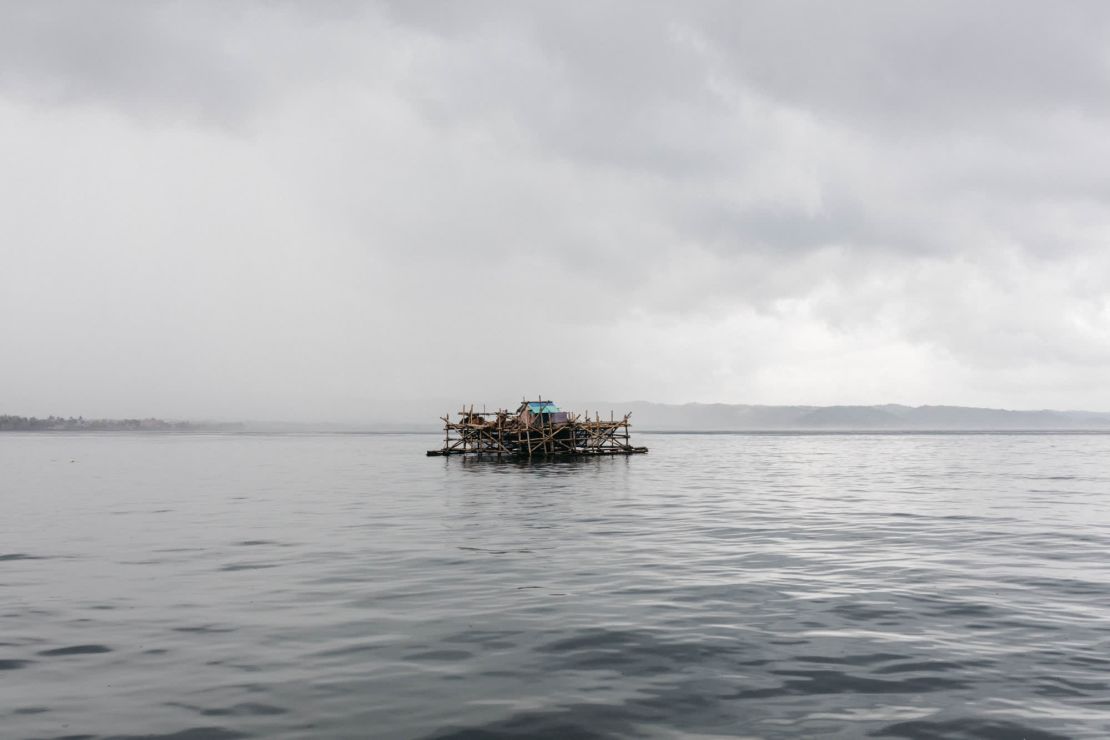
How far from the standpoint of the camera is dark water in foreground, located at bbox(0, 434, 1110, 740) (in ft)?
27.9

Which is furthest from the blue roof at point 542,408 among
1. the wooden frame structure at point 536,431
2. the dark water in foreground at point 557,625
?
the dark water in foreground at point 557,625

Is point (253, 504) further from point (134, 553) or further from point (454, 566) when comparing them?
point (454, 566)

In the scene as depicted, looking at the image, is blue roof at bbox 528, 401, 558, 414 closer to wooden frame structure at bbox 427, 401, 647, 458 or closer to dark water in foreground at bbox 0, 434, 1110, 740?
wooden frame structure at bbox 427, 401, 647, 458

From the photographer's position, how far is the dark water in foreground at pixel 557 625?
852cm

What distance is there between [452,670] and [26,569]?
14.0 metres

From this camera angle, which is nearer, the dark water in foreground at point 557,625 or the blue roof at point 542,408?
the dark water in foreground at point 557,625

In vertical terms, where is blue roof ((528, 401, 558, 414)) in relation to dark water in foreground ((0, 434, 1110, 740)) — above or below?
above

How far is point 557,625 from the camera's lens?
12203 millimetres

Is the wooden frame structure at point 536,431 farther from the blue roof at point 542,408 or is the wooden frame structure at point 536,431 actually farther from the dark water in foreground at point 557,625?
the dark water in foreground at point 557,625

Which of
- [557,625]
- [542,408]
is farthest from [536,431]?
[557,625]

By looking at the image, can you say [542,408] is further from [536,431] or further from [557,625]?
[557,625]

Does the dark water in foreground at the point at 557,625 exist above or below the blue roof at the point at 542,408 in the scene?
below

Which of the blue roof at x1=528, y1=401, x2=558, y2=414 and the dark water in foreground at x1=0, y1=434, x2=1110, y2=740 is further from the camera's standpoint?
the blue roof at x1=528, y1=401, x2=558, y2=414

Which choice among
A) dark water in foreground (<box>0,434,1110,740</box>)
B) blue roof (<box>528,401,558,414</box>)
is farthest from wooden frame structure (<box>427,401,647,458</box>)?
dark water in foreground (<box>0,434,1110,740</box>)
